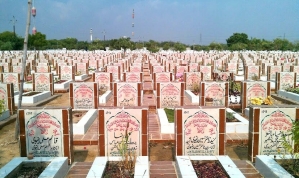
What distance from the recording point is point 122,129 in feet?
17.1

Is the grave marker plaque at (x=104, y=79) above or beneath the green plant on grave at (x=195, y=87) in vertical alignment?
above

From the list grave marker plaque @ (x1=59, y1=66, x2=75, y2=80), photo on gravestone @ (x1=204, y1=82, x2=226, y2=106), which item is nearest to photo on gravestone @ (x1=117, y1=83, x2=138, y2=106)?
photo on gravestone @ (x1=204, y1=82, x2=226, y2=106)

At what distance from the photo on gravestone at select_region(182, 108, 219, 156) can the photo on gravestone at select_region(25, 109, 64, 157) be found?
2.02 metres

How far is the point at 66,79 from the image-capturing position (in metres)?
16.0

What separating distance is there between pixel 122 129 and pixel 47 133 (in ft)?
3.98

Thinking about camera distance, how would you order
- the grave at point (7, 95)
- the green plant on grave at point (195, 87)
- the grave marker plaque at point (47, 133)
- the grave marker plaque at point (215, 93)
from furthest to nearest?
1. the green plant on grave at point (195, 87)
2. the grave marker plaque at point (215, 93)
3. the grave at point (7, 95)
4. the grave marker plaque at point (47, 133)

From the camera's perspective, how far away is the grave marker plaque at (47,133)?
16.6ft

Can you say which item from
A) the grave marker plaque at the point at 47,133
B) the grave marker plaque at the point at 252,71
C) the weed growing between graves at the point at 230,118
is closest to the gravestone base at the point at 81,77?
the grave marker plaque at the point at 252,71

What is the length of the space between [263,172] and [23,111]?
3751mm

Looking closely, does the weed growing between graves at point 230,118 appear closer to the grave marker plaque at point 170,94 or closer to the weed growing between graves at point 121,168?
the grave marker plaque at point 170,94

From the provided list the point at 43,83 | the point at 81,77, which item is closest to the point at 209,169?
the point at 43,83

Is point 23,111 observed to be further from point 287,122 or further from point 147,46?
point 147,46

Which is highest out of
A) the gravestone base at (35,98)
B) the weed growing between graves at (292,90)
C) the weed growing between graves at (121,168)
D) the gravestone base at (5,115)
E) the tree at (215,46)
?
the tree at (215,46)

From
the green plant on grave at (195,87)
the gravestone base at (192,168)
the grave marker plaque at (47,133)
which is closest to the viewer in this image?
the gravestone base at (192,168)
